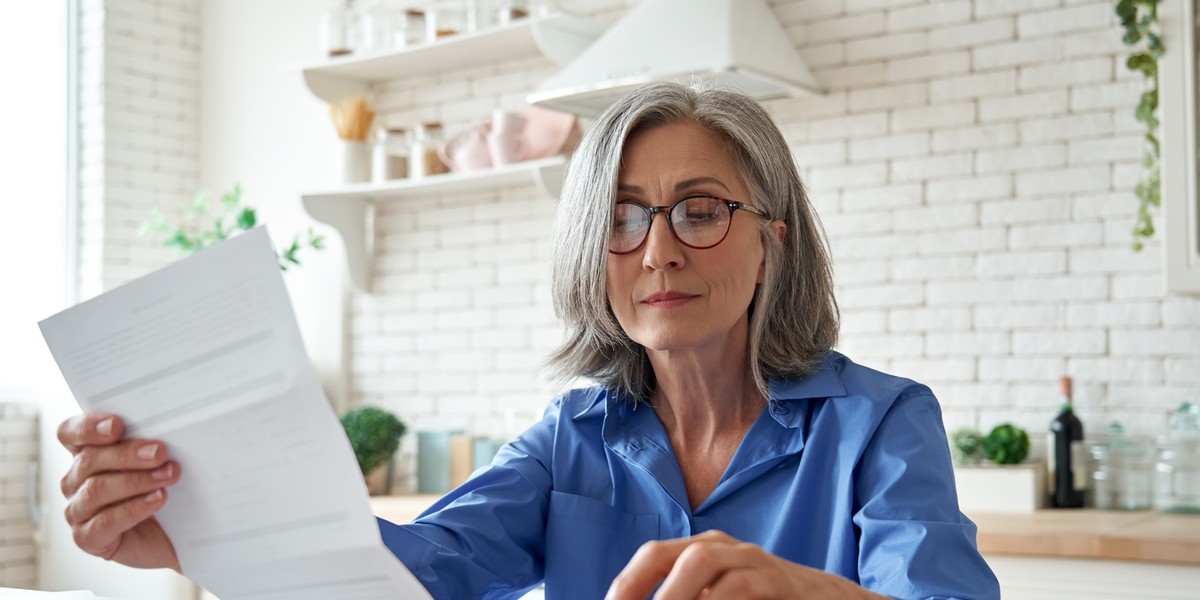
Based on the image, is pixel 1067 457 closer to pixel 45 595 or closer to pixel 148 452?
pixel 45 595

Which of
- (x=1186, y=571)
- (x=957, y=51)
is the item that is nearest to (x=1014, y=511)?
(x=1186, y=571)

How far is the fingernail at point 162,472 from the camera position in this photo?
1.13 metres

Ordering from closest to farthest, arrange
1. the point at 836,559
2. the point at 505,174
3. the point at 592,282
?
the point at 836,559 < the point at 592,282 < the point at 505,174

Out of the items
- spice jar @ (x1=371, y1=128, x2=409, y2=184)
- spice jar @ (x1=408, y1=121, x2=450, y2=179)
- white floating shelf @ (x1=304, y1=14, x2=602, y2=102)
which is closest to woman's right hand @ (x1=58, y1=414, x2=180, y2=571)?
white floating shelf @ (x1=304, y1=14, x2=602, y2=102)

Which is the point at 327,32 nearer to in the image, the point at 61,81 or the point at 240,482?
the point at 61,81

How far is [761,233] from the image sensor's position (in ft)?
5.30

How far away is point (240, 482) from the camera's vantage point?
1094 millimetres

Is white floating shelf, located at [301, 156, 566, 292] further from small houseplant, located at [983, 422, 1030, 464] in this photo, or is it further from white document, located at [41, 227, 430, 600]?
white document, located at [41, 227, 430, 600]

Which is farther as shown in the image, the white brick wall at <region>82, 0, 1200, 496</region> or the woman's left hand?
the white brick wall at <region>82, 0, 1200, 496</region>

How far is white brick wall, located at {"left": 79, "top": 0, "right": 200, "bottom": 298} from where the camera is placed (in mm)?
4914

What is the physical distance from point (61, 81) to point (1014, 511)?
3989 millimetres

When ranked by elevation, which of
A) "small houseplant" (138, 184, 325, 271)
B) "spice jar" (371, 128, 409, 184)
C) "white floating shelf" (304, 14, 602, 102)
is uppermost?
"white floating shelf" (304, 14, 602, 102)

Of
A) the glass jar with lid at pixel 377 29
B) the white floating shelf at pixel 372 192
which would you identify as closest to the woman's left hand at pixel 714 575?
the white floating shelf at pixel 372 192

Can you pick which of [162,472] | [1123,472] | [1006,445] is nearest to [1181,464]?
[1123,472]
